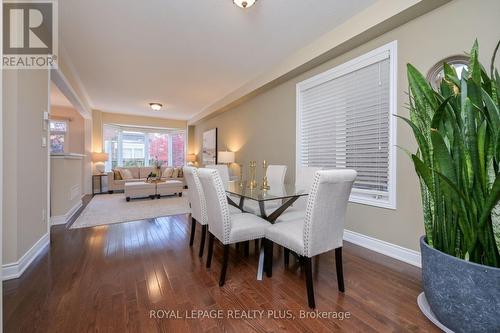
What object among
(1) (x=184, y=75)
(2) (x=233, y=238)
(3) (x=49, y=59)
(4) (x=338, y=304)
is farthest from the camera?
(1) (x=184, y=75)

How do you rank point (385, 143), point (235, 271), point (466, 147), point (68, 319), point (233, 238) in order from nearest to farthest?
point (466, 147)
point (68, 319)
point (233, 238)
point (235, 271)
point (385, 143)

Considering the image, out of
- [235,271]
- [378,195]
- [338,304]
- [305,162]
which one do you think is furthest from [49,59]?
[378,195]

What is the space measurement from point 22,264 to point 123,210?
2437 millimetres

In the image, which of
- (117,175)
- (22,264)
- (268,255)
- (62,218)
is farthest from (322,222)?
(117,175)

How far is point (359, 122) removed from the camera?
8.87 feet

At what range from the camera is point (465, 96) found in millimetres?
1288

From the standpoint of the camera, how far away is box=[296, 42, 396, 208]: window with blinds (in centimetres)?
239

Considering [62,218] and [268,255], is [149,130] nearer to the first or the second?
[62,218]

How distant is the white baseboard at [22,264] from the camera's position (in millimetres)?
1844

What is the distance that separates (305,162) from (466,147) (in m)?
2.25

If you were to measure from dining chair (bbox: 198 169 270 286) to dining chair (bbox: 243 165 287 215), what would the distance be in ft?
2.12

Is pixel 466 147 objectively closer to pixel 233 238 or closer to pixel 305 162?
pixel 233 238

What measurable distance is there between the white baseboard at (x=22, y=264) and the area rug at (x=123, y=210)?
1.01m

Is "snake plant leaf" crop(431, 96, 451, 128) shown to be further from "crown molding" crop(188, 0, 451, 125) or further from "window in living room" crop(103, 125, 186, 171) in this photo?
"window in living room" crop(103, 125, 186, 171)
